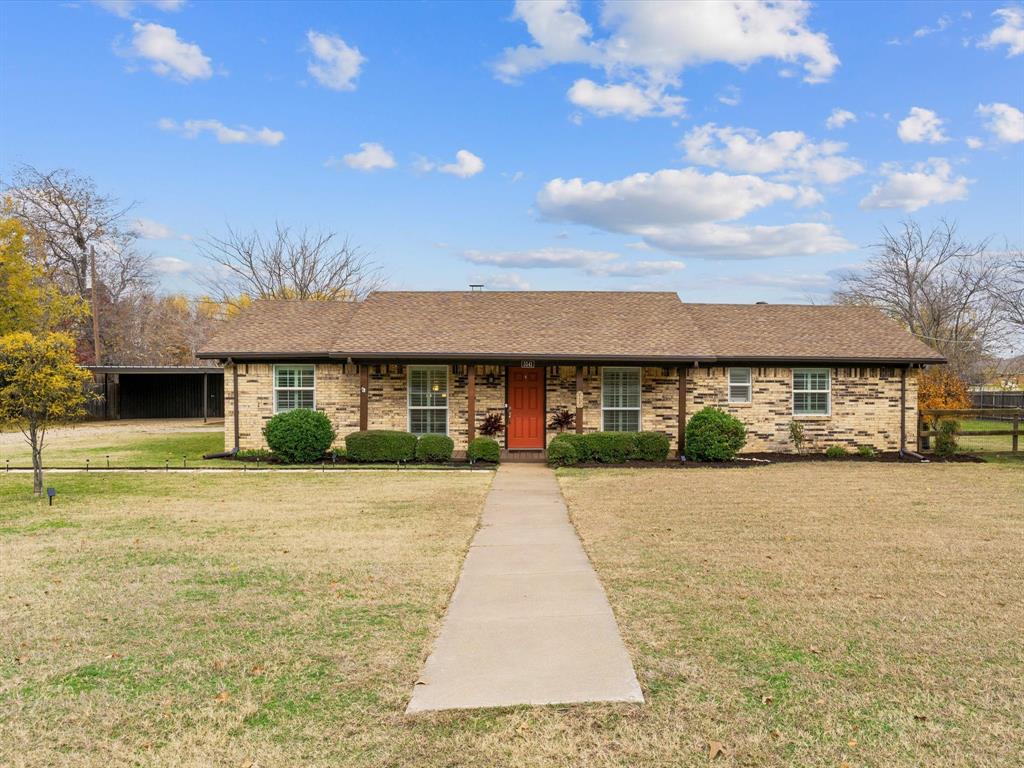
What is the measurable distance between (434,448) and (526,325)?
14.2 feet

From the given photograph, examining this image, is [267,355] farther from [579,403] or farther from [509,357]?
[579,403]

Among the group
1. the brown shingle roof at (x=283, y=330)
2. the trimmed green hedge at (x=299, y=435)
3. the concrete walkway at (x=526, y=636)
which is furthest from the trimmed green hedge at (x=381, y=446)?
the concrete walkway at (x=526, y=636)

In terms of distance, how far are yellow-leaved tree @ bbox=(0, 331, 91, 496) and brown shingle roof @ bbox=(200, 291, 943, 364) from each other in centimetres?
540

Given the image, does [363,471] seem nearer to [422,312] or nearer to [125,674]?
[422,312]

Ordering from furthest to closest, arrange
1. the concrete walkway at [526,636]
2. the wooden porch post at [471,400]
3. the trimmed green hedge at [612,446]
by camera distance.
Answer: the wooden porch post at [471,400], the trimmed green hedge at [612,446], the concrete walkway at [526,636]

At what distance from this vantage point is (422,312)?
740 inches

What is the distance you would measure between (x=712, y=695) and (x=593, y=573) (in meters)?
2.68

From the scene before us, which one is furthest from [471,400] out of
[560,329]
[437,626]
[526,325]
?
[437,626]

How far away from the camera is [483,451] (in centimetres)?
1567

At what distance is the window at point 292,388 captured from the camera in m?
17.2

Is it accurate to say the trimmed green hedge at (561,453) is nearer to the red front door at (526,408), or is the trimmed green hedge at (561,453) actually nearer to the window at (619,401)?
the red front door at (526,408)

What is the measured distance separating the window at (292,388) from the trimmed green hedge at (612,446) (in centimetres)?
637

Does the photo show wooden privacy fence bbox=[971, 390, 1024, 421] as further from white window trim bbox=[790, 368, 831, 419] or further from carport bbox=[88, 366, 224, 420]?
carport bbox=[88, 366, 224, 420]

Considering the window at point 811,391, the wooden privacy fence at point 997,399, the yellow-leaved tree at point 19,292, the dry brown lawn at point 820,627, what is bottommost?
the dry brown lawn at point 820,627
